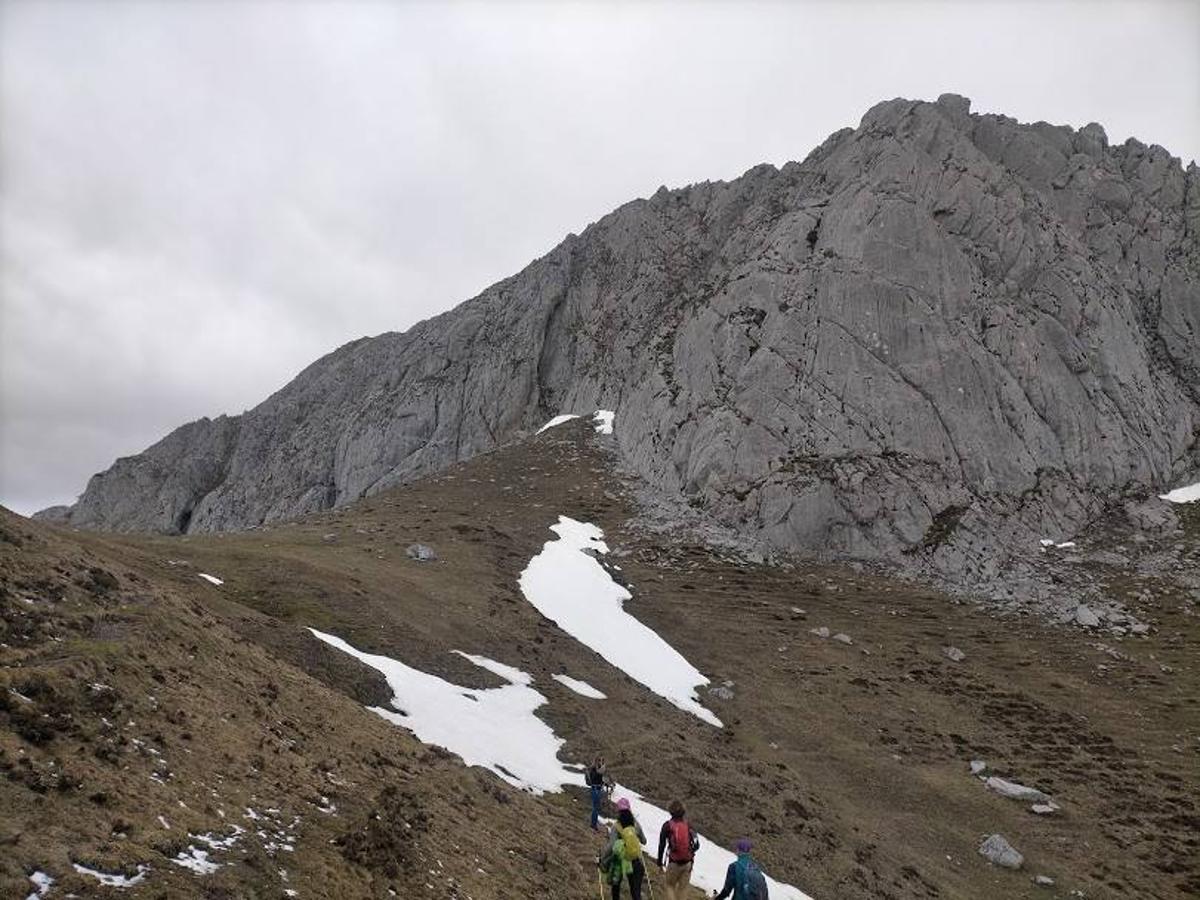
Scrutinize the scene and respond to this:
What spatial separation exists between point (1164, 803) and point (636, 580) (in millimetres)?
38125

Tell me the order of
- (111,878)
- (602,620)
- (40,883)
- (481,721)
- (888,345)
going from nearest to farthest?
(40,883) → (111,878) → (481,721) → (602,620) → (888,345)

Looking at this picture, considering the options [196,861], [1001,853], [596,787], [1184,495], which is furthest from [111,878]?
[1184,495]

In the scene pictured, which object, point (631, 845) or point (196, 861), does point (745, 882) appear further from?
point (196, 861)

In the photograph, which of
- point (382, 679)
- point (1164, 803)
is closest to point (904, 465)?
point (1164, 803)

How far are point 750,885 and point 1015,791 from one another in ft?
105

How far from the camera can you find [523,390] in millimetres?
132250

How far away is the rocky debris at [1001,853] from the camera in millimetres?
32094

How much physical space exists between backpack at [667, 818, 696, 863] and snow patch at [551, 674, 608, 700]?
23.0m

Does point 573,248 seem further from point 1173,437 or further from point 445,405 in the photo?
point 1173,437

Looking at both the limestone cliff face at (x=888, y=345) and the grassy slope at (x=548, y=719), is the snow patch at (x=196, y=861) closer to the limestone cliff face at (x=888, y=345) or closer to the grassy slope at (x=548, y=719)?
the grassy slope at (x=548, y=719)

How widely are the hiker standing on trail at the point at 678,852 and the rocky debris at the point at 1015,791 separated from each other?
30.7 meters

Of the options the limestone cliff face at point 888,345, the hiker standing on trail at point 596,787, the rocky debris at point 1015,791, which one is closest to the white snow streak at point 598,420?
the limestone cliff face at point 888,345

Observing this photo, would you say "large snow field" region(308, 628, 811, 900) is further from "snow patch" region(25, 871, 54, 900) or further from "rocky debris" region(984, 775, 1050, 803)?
"rocky debris" region(984, 775, 1050, 803)

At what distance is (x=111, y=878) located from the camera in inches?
403
